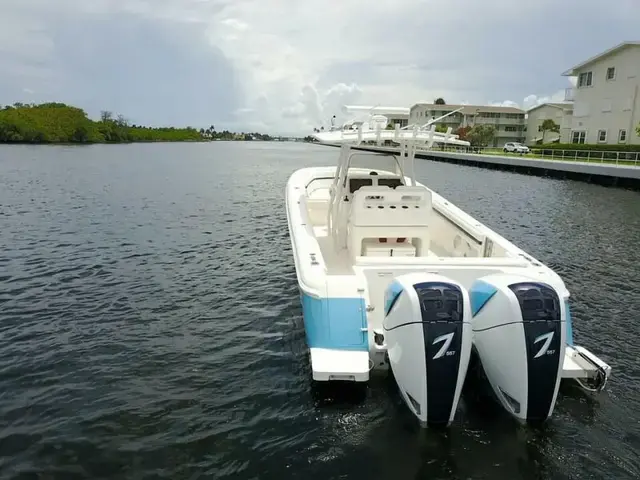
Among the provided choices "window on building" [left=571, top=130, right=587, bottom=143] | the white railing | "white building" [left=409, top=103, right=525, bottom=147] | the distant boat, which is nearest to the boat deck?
the distant boat

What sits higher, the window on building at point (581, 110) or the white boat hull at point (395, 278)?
the window on building at point (581, 110)

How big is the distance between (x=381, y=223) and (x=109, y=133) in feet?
413

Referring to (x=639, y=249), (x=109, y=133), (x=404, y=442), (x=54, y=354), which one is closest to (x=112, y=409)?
(x=54, y=354)

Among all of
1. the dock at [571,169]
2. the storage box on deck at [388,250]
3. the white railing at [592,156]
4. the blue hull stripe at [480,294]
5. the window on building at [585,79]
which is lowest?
the dock at [571,169]

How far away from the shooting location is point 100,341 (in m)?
7.12

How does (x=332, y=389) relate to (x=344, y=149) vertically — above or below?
below

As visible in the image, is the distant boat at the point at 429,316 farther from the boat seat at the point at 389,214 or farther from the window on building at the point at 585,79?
the window on building at the point at 585,79

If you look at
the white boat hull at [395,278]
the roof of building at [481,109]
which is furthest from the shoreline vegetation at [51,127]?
the white boat hull at [395,278]

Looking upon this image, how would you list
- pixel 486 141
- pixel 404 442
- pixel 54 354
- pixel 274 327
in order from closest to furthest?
1. pixel 404 442
2. pixel 54 354
3. pixel 274 327
4. pixel 486 141

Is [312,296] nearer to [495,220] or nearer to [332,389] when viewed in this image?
[332,389]

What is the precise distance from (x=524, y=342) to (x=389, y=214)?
11.1ft

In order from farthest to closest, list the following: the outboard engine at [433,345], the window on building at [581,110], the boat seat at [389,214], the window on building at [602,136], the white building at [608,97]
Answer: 1. the window on building at [581,110]
2. the window on building at [602,136]
3. the white building at [608,97]
4. the boat seat at [389,214]
5. the outboard engine at [433,345]

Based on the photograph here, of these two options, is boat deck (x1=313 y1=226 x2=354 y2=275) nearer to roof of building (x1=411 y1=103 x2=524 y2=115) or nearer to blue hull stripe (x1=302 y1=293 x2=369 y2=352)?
blue hull stripe (x1=302 y1=293 x2=369 y2=352)

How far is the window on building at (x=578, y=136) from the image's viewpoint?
4322 centimetres
